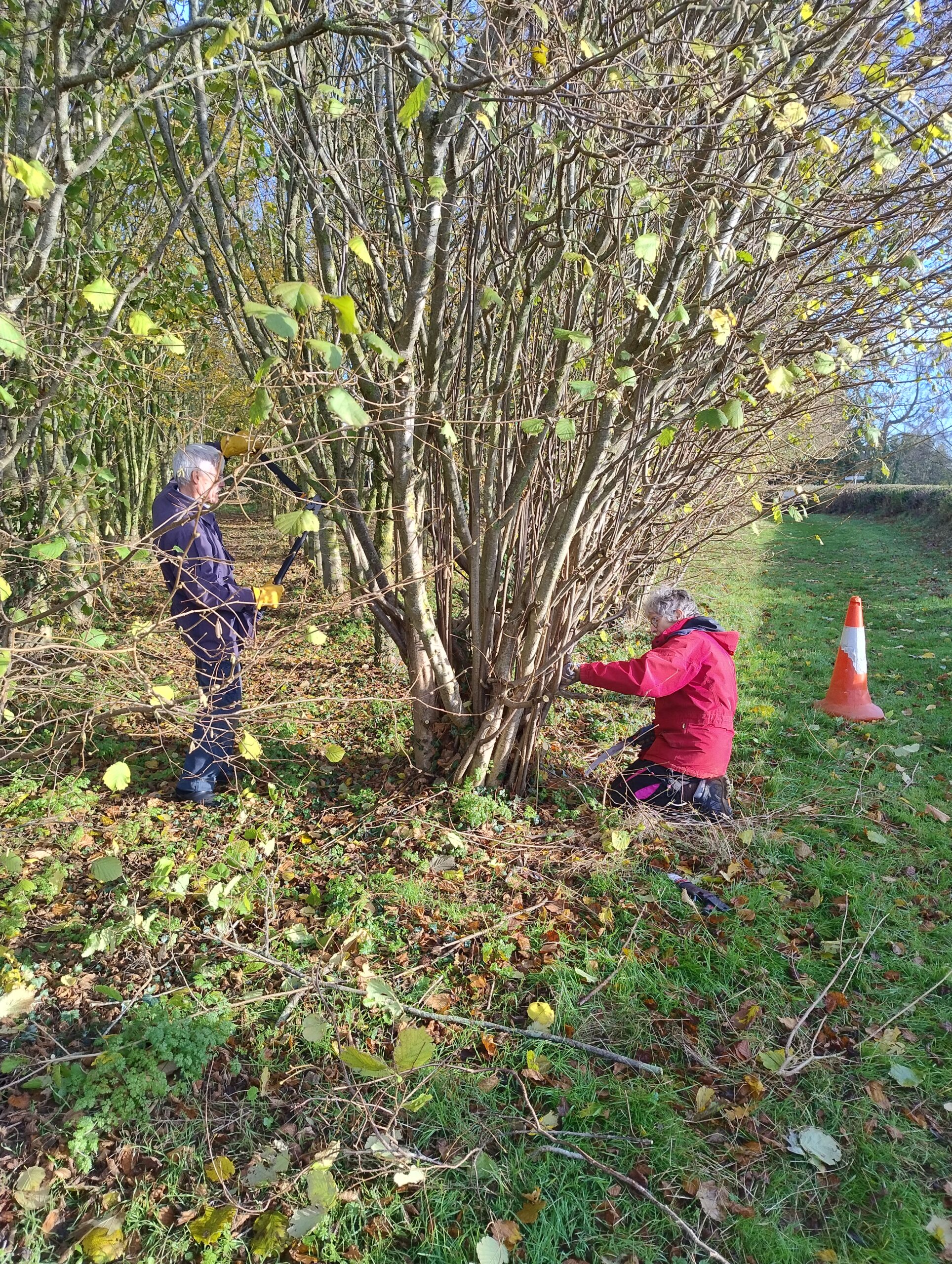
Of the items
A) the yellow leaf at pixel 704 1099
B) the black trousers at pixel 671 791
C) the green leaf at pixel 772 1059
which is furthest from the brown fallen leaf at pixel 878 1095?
the black trousers at pixel 671 791

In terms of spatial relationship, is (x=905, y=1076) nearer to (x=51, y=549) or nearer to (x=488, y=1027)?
(x=488, y=1027)

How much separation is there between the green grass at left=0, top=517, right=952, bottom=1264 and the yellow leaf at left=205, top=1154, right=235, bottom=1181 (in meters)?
0.03

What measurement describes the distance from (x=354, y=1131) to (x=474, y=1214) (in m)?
0.42

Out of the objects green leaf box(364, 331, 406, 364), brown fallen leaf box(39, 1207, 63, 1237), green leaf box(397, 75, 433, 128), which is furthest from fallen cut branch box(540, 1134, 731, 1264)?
green leaf box(397, 75, 433, 128)

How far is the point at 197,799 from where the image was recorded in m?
3.70

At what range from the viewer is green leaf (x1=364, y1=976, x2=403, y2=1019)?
243 centimetres

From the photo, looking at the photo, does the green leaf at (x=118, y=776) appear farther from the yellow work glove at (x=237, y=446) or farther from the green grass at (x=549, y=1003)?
the yellow work glove at (x=237, y=446)

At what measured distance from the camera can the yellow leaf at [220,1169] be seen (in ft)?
6.41

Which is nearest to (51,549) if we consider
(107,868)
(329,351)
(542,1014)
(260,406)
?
(260,406)

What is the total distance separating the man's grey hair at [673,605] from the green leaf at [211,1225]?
111 inches

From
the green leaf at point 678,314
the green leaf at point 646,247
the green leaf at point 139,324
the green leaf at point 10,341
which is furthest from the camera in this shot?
the green leaf at point 678,314

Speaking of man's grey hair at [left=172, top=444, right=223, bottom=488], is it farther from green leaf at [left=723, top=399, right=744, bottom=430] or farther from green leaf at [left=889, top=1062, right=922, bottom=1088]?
green leaf at [left=889, top=1062, right=922, bottom=1088]

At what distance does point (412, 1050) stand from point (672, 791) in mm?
1874

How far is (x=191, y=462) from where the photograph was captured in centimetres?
338
